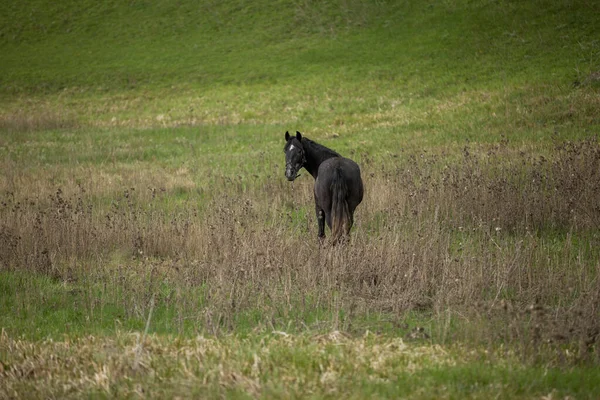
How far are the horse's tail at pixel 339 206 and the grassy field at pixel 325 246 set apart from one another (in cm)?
55

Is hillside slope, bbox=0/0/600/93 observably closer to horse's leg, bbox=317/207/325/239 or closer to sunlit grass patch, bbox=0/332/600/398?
horse's leg, bbox=317/207/325/239

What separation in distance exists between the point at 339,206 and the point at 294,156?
5.87 feet

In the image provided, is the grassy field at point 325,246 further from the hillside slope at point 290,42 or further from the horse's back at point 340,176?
the horse's back at point 340,176

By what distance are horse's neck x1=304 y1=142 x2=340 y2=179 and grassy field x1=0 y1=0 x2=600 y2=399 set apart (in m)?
1.06

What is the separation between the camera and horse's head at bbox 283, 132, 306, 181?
11992 mm

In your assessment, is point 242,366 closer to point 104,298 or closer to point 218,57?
point 104,298

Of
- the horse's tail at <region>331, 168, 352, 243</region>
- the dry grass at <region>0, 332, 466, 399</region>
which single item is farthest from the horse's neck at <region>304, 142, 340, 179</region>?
the dry grass at <region>0, 332, 466, 399</region>

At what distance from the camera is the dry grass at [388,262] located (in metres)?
7.09

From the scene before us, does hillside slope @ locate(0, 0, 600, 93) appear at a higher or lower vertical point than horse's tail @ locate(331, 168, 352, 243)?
higher

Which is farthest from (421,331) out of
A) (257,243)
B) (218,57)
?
(218,57)

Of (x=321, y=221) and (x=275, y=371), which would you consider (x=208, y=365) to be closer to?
(x=275, y=371)

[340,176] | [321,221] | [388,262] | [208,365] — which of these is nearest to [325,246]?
[388,262]

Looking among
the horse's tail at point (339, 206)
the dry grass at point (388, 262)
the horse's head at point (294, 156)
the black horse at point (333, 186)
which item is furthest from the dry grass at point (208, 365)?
the horse's head at point (294, 156)

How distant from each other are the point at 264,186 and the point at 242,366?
11929 mm
